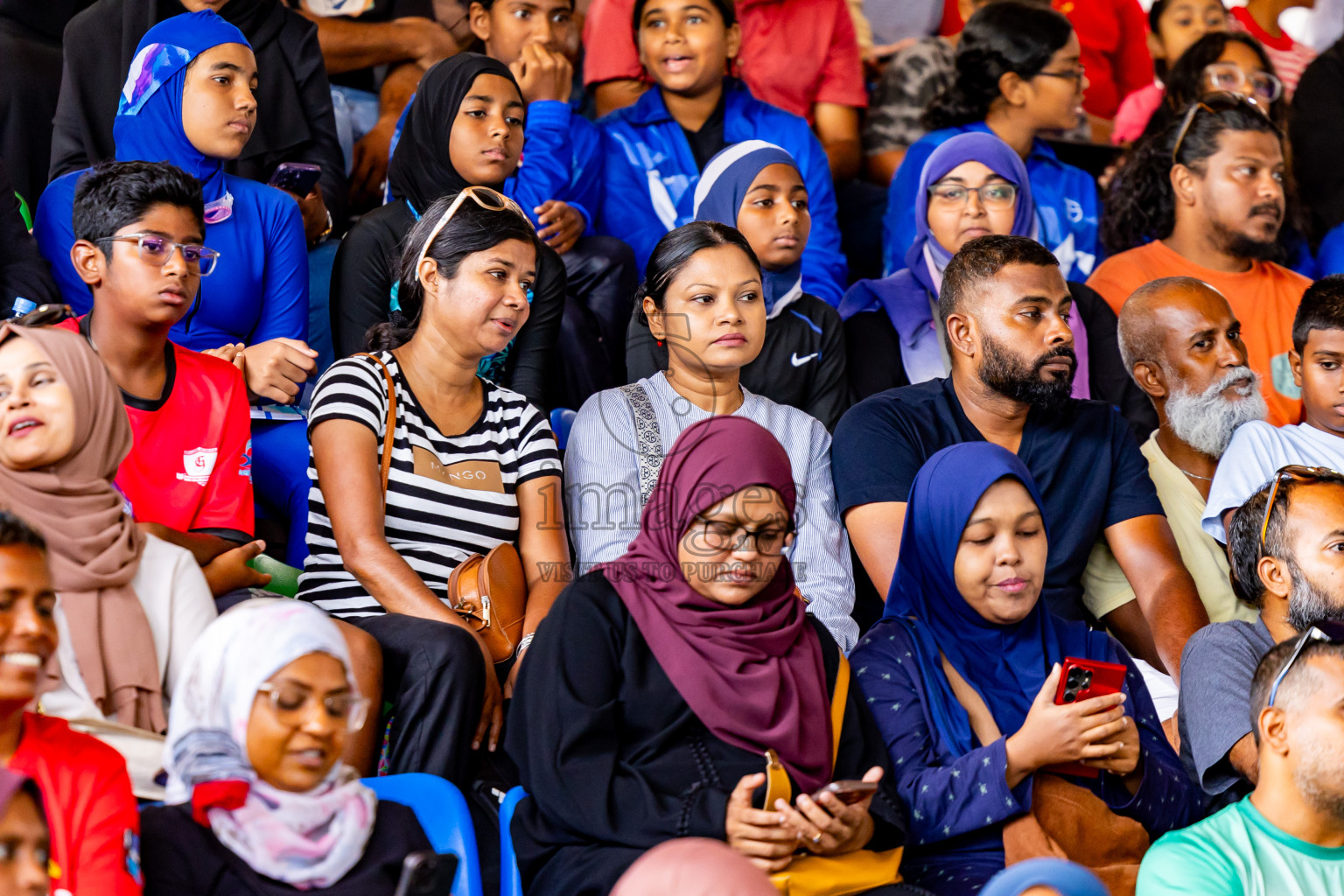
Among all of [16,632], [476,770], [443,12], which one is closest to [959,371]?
[476,770]

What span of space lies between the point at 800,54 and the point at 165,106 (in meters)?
2.51

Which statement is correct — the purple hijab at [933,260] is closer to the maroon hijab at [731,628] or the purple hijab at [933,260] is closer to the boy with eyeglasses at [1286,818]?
the maroon hijab at [731,628]

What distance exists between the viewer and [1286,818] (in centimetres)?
230

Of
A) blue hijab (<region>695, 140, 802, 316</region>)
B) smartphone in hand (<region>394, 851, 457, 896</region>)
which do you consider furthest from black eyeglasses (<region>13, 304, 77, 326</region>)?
blue hijab (<region>695, 140, 802, 316</region>)

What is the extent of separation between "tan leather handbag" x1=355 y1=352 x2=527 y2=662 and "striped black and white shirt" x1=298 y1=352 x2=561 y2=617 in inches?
1.1

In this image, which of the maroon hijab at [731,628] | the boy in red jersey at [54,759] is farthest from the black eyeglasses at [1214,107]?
the boy in red jersey at [54,759]

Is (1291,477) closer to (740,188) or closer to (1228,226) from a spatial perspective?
(740,188)

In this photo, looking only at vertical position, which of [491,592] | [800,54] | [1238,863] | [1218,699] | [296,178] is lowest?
[1238,863]

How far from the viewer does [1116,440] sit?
334 centimetres

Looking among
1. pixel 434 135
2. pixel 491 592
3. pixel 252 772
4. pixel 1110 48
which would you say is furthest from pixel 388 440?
A: pixel 1110 48

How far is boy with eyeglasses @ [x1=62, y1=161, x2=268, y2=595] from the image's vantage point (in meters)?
2.79

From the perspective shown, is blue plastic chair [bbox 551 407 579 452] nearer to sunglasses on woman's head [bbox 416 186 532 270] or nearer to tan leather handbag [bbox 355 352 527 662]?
sunglasses on woman's head [bbox 416 186 532 270]

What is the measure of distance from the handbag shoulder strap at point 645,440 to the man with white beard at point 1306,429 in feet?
4.43

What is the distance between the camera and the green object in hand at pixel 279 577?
2.97 meters
